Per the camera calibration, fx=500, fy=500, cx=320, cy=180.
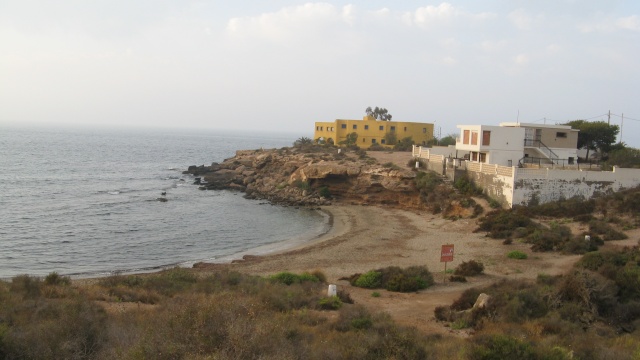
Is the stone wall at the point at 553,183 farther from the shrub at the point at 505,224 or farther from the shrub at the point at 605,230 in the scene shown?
the shrub at the point at 605,230

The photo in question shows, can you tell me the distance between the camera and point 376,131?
78.2 meters

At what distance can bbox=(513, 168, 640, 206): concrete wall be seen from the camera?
3297 centimetres

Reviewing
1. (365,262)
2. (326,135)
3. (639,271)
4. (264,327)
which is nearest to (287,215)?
(365,262)

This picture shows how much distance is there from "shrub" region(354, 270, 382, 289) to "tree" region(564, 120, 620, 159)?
37.0 meters

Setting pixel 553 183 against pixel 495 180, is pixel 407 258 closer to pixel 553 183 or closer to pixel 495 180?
pixel 495 180

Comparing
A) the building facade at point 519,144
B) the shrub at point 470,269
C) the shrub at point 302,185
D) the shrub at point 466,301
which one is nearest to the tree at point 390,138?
the shrub at point 302,185

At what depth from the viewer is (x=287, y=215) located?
4194 cm

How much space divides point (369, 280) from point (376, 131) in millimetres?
60234

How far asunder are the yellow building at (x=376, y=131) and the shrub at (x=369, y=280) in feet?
188

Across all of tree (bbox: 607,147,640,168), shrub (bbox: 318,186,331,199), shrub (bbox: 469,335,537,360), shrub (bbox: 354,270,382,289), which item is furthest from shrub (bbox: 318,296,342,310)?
tree (bbox: 607,147,640,168)

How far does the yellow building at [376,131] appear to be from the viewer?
77438 millimetres

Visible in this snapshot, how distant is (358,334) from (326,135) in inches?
2915

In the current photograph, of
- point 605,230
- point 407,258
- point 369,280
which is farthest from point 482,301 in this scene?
point 605,230

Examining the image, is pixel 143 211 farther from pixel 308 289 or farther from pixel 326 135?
pixel 326 135
